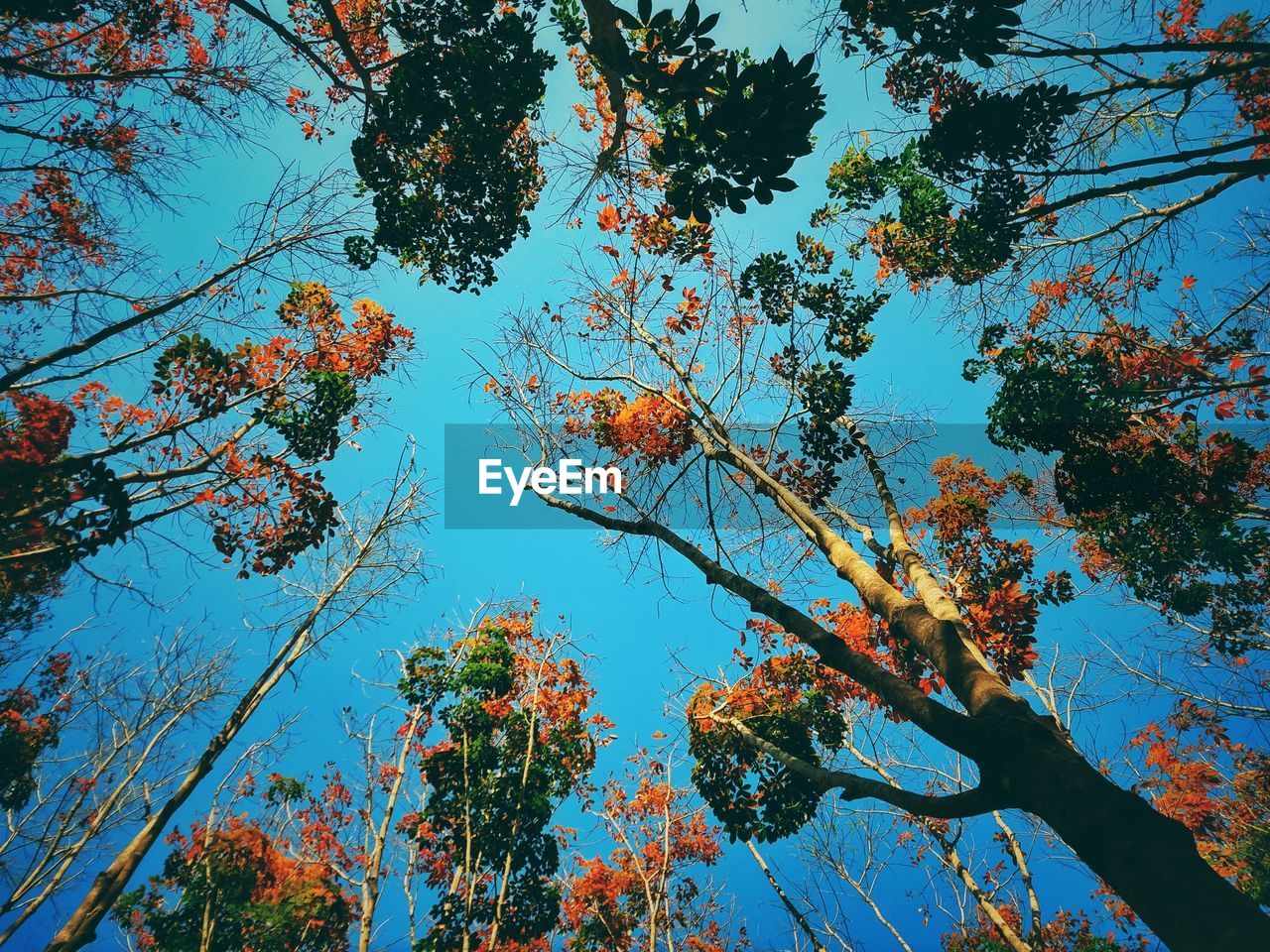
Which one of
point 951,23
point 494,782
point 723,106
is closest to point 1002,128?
point 951,23

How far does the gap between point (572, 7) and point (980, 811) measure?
28.1 ft

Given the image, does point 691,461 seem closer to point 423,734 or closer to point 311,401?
point 311,401

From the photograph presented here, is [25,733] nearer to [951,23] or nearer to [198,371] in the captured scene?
[198,371]

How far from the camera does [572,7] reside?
607cm

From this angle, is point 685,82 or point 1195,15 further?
point 1195,15

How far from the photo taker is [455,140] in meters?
6.02

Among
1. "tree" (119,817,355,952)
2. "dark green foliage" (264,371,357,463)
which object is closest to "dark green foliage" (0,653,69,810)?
"tree" (119,817,355,952)

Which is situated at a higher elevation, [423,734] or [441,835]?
[423,734]

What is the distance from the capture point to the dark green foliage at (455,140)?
17.9 ft

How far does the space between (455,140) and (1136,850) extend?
795 centimetres

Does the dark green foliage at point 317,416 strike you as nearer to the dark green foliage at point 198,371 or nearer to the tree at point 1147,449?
the dark green foliage at point 198,371

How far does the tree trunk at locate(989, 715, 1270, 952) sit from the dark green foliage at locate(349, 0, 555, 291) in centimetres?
725

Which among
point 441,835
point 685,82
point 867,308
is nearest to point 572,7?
point 685,82

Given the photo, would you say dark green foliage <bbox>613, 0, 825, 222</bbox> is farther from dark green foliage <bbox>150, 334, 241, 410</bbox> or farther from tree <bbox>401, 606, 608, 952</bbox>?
tree <bbox>401, 606, 608, 952</bbox>
